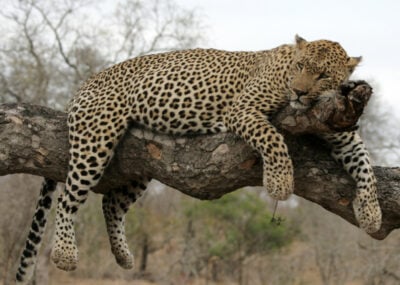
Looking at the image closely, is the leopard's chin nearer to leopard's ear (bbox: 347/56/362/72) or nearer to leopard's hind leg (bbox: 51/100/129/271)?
leopard's ear (bbox: 347/56/362/72)

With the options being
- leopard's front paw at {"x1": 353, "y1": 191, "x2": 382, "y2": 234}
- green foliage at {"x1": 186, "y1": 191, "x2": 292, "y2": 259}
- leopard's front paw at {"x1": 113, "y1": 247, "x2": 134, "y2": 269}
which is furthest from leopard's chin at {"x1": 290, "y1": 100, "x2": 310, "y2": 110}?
green foliage at {"x1": 186, "y1": 191, "x2": 292, "y2": 259}

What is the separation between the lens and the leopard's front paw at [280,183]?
5.80m

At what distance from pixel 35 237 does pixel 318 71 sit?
3.49m

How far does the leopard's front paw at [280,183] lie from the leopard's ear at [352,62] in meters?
1.07

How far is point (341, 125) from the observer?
5.36 m

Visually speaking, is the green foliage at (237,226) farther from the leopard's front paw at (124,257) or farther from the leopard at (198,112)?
the leopard at (198,112)

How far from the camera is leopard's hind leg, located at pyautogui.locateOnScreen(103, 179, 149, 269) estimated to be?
7.68 metres

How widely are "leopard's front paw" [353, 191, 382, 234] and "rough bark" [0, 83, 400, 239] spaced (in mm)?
159

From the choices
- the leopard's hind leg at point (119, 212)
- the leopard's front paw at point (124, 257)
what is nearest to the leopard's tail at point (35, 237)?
the leopard's hind leg at point (119, 212)

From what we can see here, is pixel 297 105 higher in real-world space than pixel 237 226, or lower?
higher

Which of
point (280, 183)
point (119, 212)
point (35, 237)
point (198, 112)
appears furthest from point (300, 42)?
point (35, 237)

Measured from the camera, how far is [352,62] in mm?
6137

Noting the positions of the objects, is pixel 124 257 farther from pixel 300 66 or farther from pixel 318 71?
pixel 318 71

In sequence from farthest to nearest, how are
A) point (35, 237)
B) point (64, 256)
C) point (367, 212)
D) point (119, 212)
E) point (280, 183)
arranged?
point (119, 212), point (35, 237), point (64, 256), point (367, 212), point (280, 183)
